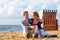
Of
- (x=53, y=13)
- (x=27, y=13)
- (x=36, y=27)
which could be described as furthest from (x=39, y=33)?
(x=53, y=13)

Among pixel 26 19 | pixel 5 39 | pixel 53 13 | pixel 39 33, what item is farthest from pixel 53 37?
pixel 53 13

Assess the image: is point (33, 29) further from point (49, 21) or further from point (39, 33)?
point (49, 21)

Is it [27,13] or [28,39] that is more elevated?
[27,13]

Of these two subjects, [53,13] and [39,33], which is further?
[53,13]

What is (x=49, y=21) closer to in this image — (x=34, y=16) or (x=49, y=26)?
(x=49, y=26)

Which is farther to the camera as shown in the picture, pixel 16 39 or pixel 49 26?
pixel 49 26

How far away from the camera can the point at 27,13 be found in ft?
41.5

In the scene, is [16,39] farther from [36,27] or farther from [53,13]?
[53,13]

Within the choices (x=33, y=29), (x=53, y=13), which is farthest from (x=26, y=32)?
(x=53, y=13)

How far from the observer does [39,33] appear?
12.6m

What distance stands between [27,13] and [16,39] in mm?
1608

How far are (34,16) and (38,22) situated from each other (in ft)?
1.34

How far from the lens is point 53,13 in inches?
762

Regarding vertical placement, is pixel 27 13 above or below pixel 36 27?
above
